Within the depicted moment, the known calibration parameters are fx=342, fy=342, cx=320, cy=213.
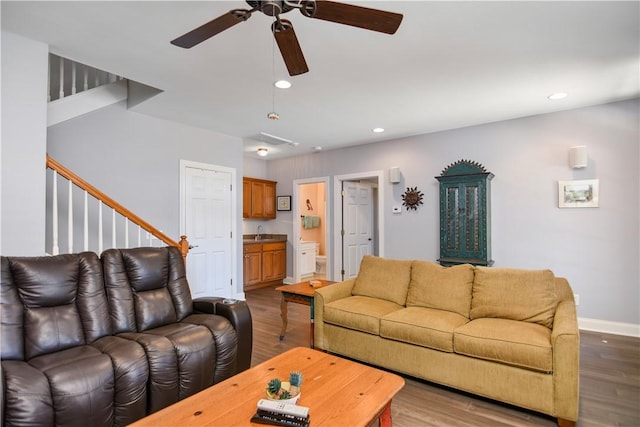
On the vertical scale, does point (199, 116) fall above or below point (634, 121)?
above

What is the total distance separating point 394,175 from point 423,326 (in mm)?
3098

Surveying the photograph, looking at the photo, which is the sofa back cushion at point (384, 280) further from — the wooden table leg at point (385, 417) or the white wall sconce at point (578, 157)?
the white wall sconce at point (578, 157)

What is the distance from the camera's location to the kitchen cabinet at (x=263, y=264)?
6148 millimetres

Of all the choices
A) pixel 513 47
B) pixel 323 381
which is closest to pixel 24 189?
pixel 323 381

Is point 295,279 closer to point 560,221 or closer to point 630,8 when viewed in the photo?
point 560,221

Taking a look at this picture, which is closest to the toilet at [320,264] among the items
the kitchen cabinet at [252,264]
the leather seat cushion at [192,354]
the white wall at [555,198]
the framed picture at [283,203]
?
the framed picture at [283,203]

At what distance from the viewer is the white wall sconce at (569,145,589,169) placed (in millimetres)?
3818

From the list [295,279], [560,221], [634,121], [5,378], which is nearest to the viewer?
[5,378]

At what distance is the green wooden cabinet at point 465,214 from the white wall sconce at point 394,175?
26.1 inches

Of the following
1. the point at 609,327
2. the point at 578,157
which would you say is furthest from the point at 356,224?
the point at 609,327

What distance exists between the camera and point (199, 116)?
14.1 feet

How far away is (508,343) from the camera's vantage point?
7.41 feet

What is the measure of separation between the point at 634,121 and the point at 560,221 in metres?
1.27

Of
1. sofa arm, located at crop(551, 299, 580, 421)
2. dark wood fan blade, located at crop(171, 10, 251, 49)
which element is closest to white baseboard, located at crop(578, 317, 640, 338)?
sofa arm, located at crop(551, 299, 580, 421)
